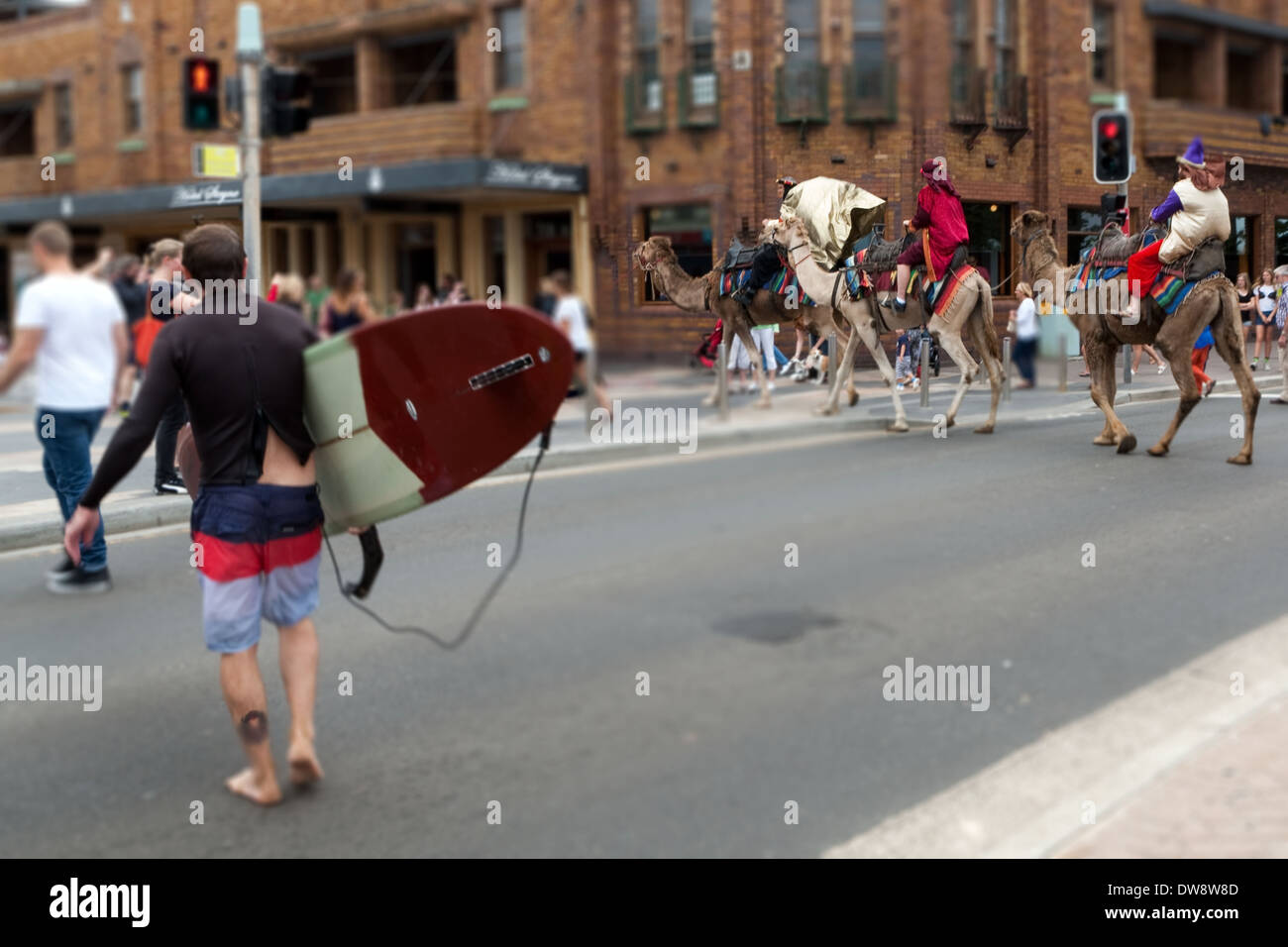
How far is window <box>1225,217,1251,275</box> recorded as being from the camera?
4883 millimetres

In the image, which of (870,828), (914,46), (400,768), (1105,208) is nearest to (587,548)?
(400,768)

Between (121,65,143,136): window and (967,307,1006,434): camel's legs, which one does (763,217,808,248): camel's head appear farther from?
(121,65,143,136): window

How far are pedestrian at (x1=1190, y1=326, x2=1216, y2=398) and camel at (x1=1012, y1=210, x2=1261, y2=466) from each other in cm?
2

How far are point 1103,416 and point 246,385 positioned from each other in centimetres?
297

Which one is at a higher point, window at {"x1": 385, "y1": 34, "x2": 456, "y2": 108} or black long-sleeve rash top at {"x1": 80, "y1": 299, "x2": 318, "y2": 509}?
window at {"x1": 385, "y1": 34, "x2": 456, "y2": 108}

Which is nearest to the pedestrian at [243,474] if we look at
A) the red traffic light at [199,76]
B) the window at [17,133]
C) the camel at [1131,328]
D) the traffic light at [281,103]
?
the camel at [1131,328]

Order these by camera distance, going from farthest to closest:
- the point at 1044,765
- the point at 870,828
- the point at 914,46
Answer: the point at 1044,765
the point at 870,828
the point at 914,46

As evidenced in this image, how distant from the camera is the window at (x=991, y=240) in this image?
12.8 ft

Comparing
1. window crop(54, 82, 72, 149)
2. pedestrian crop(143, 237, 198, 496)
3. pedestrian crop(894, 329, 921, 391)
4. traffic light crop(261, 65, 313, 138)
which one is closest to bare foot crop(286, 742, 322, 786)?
pedestrian crop(143, 237, 198, 496)


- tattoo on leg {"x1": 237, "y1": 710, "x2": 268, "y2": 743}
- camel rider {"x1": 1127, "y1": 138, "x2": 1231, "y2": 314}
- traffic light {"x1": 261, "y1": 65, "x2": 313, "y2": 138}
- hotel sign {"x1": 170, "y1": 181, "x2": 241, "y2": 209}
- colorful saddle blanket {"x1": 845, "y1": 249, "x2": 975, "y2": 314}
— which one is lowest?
tattoo on leg {"x1": 237, "y1": 710, "x2": 268, "y2": 743}

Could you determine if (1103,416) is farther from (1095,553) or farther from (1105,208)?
(1095,553)

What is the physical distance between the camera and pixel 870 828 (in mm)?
4348

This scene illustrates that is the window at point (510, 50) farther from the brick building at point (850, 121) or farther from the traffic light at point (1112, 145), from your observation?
the traffic light at point (1112, 145)

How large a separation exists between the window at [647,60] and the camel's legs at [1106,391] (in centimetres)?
159
